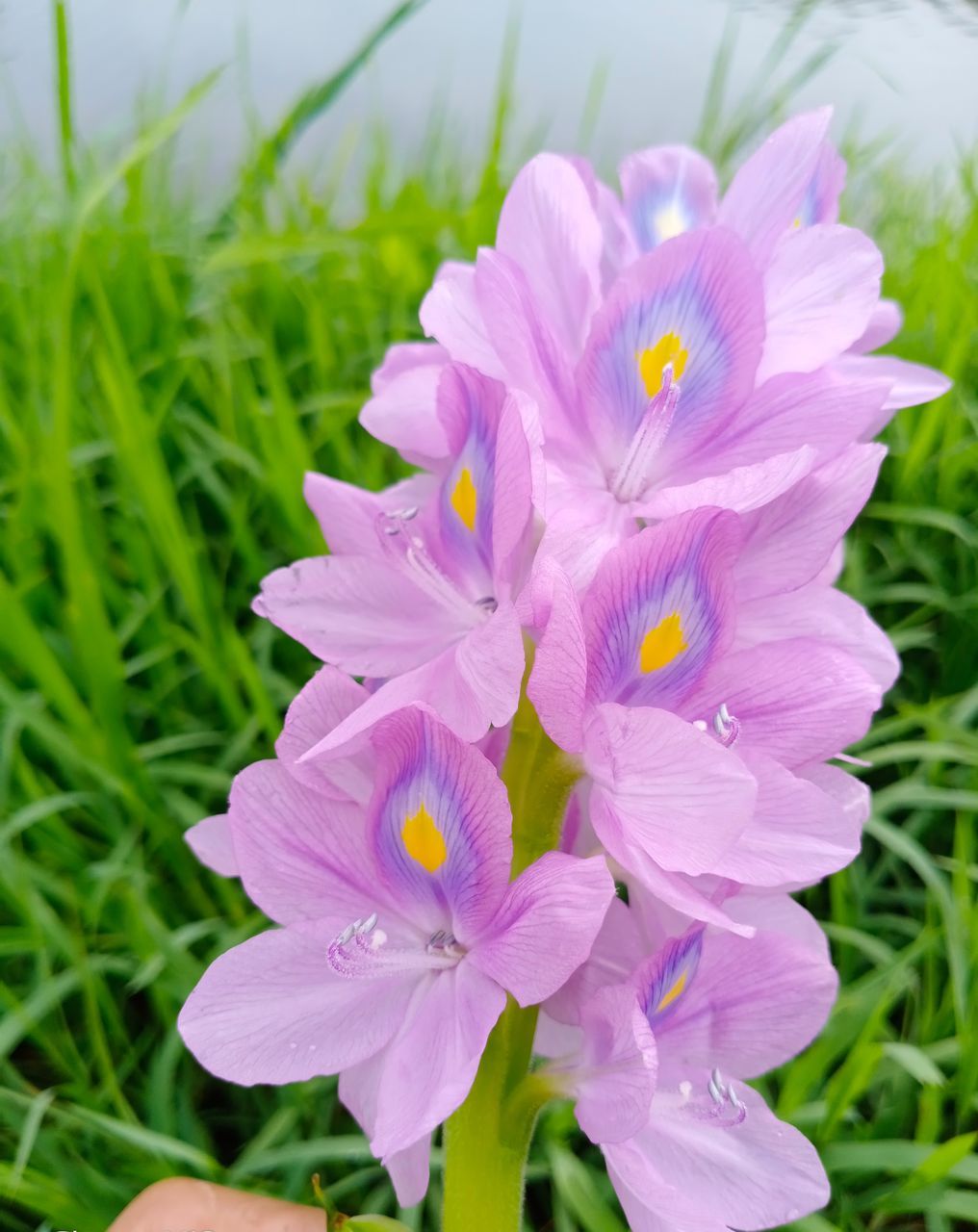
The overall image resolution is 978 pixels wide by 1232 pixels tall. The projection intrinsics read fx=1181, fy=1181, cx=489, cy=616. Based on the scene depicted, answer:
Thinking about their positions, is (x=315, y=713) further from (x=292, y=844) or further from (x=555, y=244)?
(x=555, y=244)

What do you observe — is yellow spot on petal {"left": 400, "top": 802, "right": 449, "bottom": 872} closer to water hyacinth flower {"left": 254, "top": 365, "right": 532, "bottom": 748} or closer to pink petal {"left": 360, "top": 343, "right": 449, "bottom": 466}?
water hyacinth flower {"left": 254, "top": 365, "right": 532, "bottom": 748}

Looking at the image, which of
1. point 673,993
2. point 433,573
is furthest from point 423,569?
point 673,993

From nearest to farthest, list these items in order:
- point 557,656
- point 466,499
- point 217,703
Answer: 1. point 557,656
2. point 466,499
3. point 217,703

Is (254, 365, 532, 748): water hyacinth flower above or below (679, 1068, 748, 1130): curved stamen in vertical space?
above

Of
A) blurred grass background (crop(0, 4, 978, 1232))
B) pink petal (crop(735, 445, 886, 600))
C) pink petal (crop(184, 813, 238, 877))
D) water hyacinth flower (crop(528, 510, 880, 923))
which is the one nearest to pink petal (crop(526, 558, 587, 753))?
water hyacinth flower (crop(528, 510, 880, 923))

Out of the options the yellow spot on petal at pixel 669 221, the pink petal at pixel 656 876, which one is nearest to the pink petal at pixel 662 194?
the yellow spot on petal at pixel 669 221

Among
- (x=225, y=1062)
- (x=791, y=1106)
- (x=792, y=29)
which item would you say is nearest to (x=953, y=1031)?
(x=791, y=1106)

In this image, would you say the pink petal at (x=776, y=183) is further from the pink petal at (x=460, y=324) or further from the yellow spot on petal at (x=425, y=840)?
the yellow spot on petal at (x=425, y=840)
